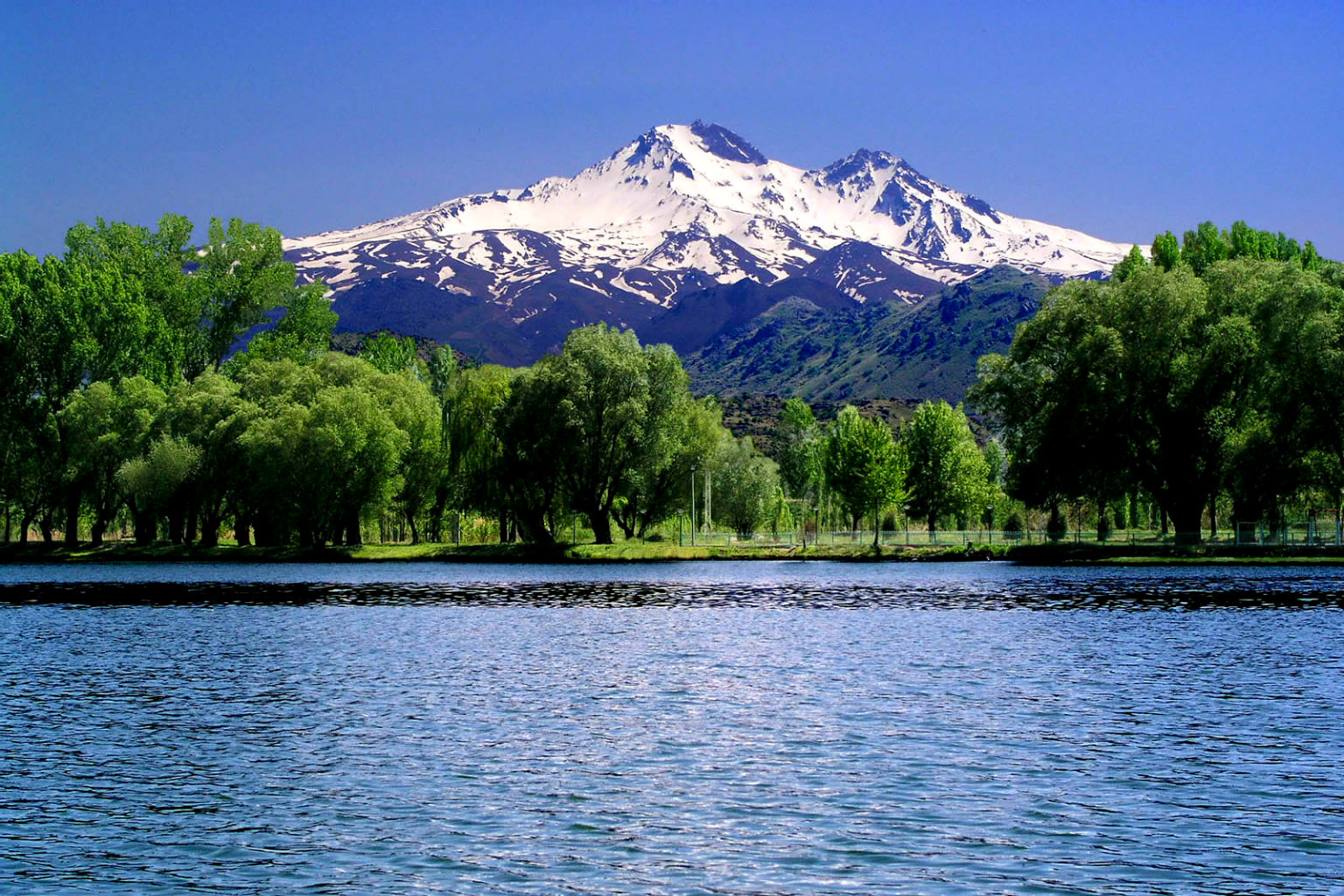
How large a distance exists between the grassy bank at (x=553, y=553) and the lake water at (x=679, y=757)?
5320 centimetres

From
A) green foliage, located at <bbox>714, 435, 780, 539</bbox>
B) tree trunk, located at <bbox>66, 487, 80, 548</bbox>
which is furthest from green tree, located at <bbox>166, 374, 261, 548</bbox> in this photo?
green foliage, located at <bbox>714, 435, 780, 539</bbox>

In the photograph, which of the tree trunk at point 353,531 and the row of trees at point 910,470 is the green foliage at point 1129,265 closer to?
the row of trees at point 910,470

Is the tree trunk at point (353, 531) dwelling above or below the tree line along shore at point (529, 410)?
below

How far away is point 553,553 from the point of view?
103375 millimetres

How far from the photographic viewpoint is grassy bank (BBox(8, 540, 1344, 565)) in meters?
102

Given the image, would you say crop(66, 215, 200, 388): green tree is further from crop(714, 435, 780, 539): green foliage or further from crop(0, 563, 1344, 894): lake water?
crop(0, 563, 1344, 894): lake water

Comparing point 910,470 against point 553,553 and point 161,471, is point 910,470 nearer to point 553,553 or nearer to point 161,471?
point 553,553

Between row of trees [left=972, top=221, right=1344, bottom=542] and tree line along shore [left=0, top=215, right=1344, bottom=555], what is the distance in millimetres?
169

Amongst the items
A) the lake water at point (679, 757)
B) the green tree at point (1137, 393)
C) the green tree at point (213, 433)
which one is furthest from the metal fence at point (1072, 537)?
the lake water at point (679, 757)

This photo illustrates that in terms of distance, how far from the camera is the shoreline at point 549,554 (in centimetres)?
Result: 10256

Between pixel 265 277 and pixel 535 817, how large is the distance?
10745 cm

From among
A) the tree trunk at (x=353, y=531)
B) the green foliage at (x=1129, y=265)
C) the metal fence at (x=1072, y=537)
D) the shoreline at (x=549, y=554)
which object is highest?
the green foliage at (x=1129, y=265)

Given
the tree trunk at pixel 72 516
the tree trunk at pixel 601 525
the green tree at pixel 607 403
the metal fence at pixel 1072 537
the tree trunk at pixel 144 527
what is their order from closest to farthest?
the metal fence at pixel 1072 537
the green tree at pixel 607 403
the tree trunk at pixel 601 525
the tree trunk at pixel 72 516
the tree trunk at pixel 144 527

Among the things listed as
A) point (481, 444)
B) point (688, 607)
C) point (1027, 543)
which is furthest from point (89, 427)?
point (1027, 543)
